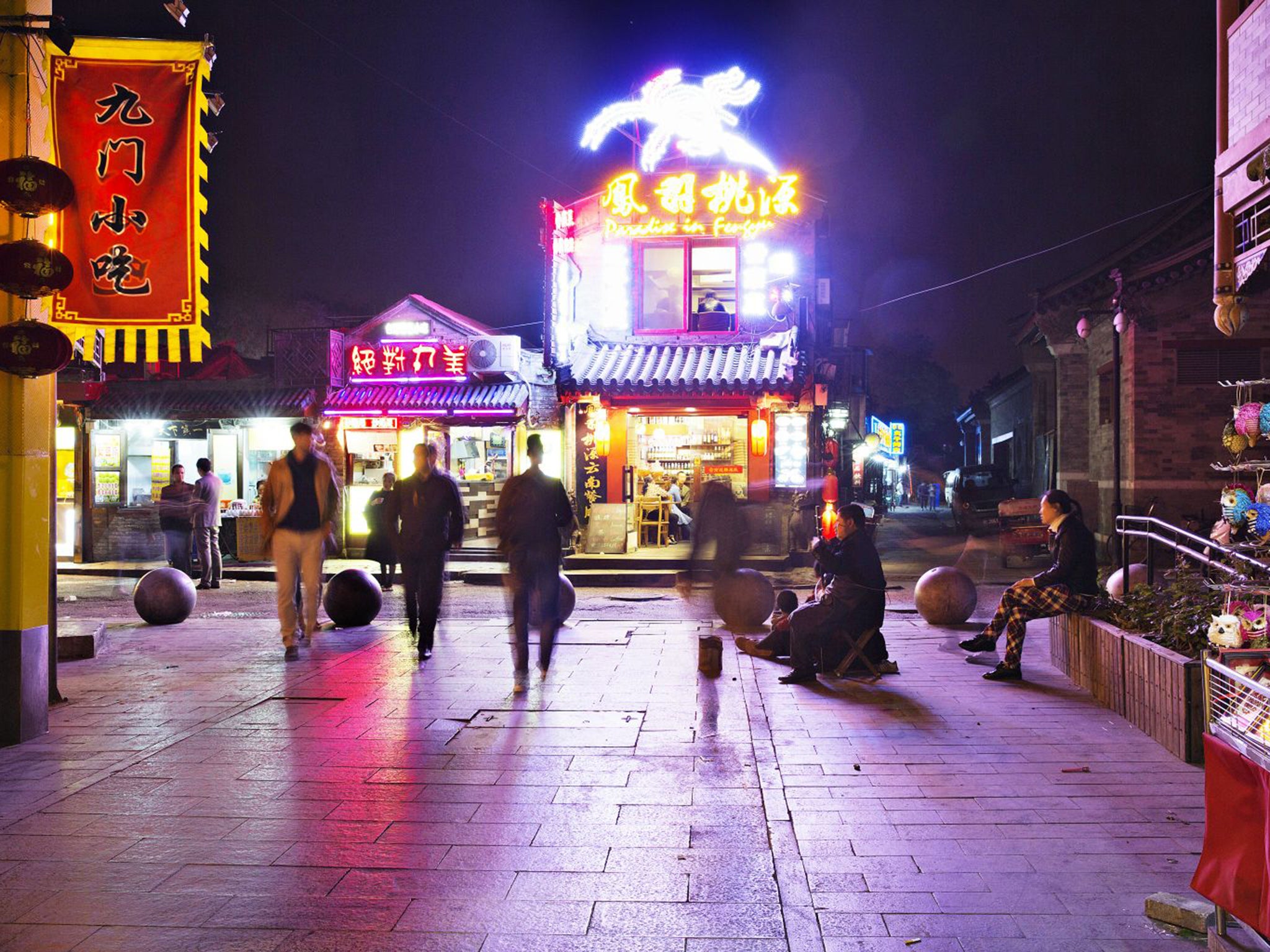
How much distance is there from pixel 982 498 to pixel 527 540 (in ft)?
69.5

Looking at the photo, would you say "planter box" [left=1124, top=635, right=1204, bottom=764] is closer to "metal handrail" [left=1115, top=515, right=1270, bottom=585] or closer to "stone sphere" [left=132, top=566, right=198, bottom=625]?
"metal handrail" [left=1115, top=515, right=1270, bottom=585]

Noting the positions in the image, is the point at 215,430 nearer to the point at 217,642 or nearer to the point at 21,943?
the point at 217,642

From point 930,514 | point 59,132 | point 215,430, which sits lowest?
point 930,514

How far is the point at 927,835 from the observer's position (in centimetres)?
462

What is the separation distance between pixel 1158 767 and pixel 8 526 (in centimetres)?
749

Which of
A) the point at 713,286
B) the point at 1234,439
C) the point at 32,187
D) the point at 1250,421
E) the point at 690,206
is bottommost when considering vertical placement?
the point at 1234,439

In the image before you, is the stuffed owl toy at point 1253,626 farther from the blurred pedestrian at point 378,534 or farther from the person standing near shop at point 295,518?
the blurred pedestrian at point 378,534

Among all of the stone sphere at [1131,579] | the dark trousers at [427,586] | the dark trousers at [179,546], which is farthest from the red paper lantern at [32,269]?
the dark trousers at [179,546]

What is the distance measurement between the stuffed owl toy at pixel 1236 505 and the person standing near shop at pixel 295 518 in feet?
25.1

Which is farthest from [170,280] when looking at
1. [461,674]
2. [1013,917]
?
[1013,917]

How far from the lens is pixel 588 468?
64.1 feet

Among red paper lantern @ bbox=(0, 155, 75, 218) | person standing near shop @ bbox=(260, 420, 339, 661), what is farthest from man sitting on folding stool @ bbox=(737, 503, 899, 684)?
red paper lantern @ bbox=(0, 155, 75, 218)

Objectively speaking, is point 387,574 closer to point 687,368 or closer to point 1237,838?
point 687,368

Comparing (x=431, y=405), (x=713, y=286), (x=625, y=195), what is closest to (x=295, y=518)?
(x=431, y=405)
